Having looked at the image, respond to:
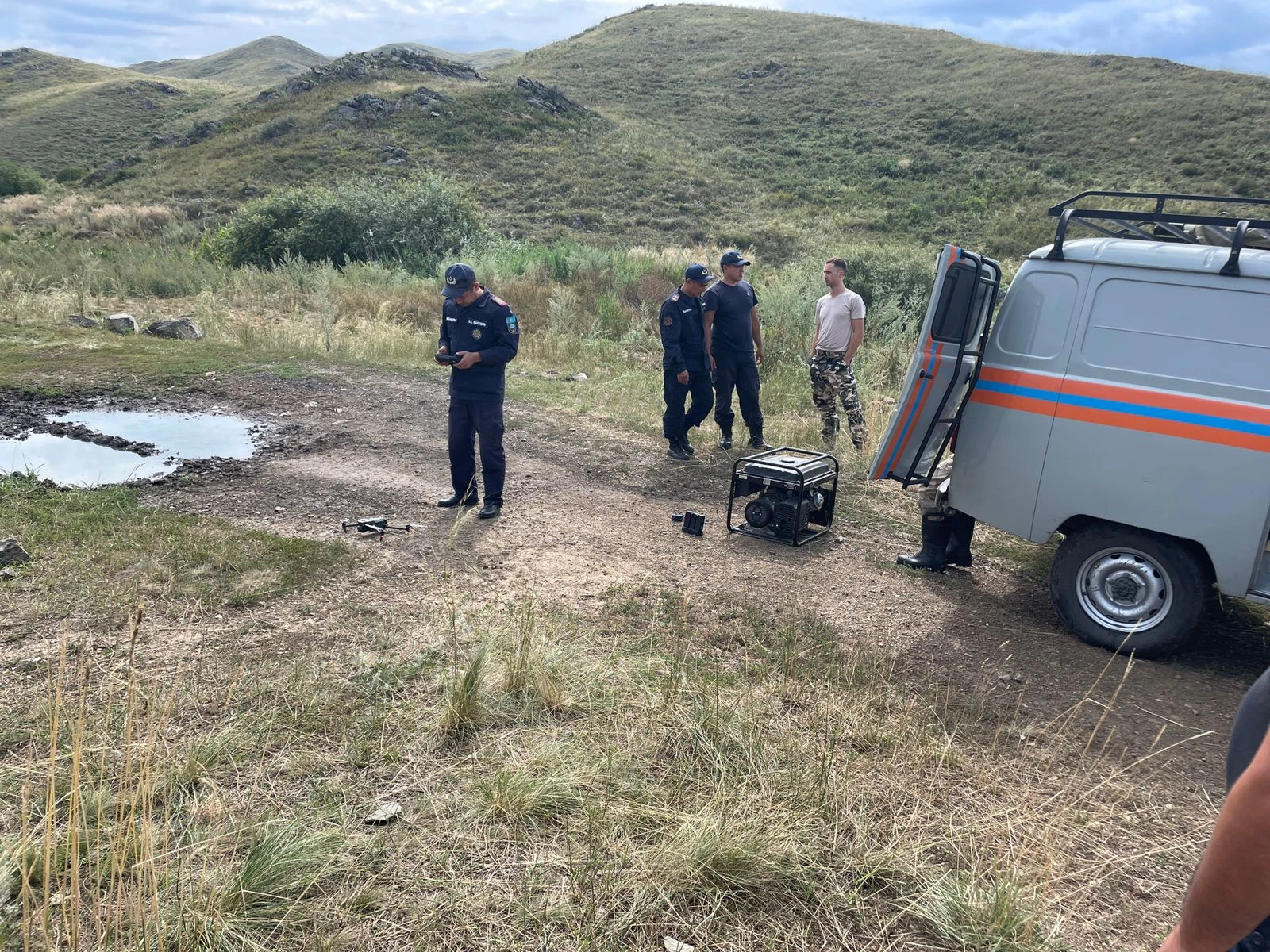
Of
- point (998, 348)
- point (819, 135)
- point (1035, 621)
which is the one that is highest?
point (819, 135)

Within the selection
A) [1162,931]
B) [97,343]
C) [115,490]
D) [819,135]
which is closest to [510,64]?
[819,135]

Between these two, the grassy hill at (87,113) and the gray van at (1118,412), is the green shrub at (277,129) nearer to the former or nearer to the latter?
the grassy hill at (87,113)

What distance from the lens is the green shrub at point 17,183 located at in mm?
37844

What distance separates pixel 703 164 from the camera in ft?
126

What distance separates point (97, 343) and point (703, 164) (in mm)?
31537

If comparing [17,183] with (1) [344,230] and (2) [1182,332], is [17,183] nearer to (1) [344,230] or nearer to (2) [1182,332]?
(1) [344,230]

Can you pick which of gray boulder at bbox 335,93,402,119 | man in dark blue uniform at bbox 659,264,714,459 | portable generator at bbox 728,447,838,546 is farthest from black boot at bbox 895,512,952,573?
gray boulder at bbox 335,93,402,119

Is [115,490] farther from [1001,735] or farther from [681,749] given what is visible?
[1001,735]

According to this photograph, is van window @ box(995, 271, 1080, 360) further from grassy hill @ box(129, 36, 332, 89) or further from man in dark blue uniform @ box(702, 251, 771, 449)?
grassy hill @ box(129, 36, 332, 89)

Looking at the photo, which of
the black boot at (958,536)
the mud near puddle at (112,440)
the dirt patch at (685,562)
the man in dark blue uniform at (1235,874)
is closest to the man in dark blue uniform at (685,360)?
the dirt patch at (685,562)

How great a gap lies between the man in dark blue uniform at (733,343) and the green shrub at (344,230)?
13.5 meters

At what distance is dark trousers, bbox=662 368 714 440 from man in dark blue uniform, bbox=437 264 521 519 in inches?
94.2

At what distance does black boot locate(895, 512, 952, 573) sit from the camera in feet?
19.3

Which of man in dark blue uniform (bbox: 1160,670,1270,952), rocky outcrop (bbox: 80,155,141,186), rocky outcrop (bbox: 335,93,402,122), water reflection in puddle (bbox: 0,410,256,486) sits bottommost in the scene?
water reflection in puddle (bbox: 0,410,256,486)
